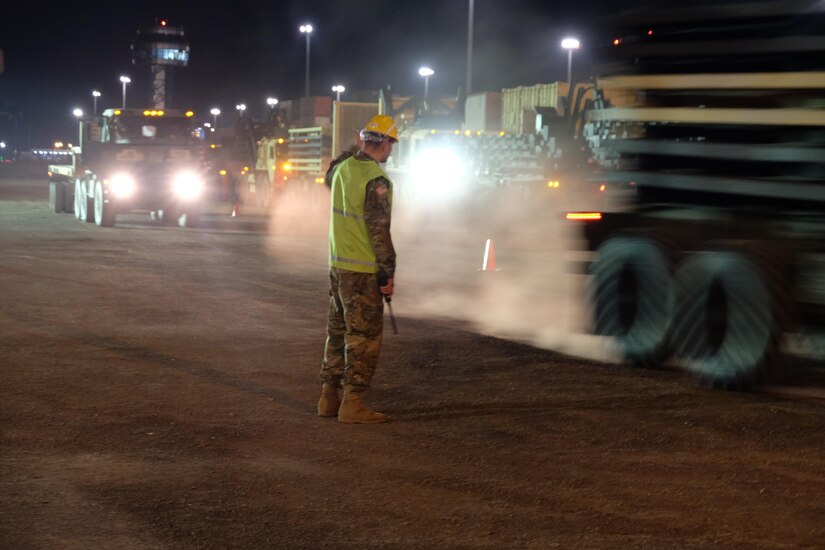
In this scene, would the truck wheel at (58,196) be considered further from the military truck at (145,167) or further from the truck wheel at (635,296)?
the truck wheel at (635,296)

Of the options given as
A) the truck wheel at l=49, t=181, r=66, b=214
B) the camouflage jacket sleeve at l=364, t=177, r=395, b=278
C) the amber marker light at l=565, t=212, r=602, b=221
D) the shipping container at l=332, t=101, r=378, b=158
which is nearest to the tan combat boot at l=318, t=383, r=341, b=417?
the camouflage jacket sleeve at l=364, t=177, r=395, b=278

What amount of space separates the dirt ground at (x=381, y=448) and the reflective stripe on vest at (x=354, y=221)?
992 millimetres

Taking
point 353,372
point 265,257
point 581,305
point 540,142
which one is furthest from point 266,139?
point 353,372

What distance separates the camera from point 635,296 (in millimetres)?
9836

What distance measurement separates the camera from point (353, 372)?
730 cm

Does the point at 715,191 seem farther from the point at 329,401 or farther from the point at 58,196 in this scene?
the point at 58,196

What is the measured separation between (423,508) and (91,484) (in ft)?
5.36

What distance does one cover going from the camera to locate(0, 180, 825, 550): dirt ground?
5152 millimetres

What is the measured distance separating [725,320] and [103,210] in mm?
20028

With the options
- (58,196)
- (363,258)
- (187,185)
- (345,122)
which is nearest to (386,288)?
(363,258)

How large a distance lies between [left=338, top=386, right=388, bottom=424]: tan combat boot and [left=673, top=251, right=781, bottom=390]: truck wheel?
279 cm

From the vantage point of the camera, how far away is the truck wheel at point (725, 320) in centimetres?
841

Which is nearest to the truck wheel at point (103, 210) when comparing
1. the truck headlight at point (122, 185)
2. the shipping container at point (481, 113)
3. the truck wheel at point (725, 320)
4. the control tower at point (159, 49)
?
the truck headlight at point (122, 185)

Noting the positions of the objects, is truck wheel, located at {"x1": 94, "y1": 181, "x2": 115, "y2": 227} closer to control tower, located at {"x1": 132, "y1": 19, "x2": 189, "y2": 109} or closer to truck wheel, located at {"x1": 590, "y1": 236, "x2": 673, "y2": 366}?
truck wheel, located at {"x1": 590, "y1": 236, "x2": 673, "y2": 366}
